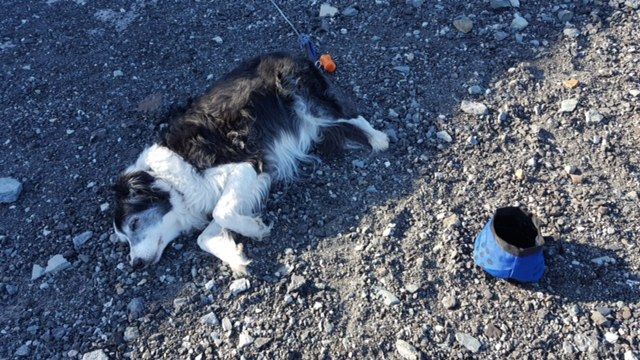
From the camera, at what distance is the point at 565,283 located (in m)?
3.97

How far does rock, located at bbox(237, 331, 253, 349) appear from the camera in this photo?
12.9 ft

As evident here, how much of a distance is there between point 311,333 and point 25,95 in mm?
3825

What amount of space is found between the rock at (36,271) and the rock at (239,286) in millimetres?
1455

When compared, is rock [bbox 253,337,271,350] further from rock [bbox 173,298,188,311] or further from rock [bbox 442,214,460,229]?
rock [bbox 442,214,460,229]

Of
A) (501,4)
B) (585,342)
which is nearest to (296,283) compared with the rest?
(585,342)

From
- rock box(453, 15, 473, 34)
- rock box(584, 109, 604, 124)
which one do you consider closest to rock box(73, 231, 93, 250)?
rock box(453, 15, 473, 34)

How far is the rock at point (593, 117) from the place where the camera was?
489cm

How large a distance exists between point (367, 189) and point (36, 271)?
2538 mm

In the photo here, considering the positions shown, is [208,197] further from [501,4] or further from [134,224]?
[501,4]

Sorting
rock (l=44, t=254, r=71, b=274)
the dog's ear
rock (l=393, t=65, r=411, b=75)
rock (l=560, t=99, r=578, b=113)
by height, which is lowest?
rock (l=44, t=254, r=71, b=274)

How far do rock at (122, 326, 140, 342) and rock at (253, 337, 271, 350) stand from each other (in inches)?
31.7

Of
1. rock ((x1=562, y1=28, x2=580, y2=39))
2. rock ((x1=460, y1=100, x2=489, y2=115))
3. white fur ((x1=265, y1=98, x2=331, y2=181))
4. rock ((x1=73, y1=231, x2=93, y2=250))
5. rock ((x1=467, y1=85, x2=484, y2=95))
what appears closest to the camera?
rock ((x1=73, y1=231, x2=93, y2=250))

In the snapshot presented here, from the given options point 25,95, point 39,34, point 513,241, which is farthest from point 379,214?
point 39,34

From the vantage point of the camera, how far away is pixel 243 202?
14.9 ft
